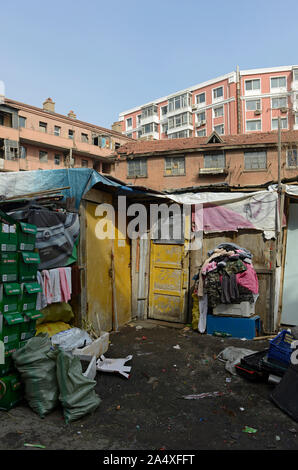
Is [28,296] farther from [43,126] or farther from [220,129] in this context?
[220,129]

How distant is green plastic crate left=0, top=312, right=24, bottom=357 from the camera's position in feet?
11.3

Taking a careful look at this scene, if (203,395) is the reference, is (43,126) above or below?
above

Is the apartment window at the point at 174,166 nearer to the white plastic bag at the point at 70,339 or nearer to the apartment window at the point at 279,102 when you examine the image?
the white plastic bag at the point at 70,339

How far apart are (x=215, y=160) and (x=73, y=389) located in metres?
21.8

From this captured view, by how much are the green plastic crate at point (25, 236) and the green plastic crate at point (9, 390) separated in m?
1.45

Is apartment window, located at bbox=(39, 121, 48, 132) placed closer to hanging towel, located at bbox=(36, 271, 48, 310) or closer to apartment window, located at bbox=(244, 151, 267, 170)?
apartment window, located at bbox=(244, 151, 267, 170)

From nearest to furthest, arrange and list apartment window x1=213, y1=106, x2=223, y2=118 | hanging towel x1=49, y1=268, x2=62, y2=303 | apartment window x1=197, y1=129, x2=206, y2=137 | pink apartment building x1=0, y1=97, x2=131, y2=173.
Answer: hanging towel x1=49, y1=268, x2=62, y2=303 → pink apartment building x1=0, y1=97, x2=131, y2=173 → apartment window x1=213, y1=106, x2=223, y2=118 → apartment window x1=197, y1=129, x2=206, y2=137

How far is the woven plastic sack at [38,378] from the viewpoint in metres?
3.45

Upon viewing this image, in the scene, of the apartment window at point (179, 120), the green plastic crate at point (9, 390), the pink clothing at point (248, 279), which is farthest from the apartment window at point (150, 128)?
the green plastic crate at point (9, 390)

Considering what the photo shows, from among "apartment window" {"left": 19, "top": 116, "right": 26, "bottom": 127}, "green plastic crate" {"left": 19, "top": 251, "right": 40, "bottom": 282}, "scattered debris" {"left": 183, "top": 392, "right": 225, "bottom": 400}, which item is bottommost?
"scattered debris" {"left": 183, "top": 392, "right": 225, "bottom": 400}

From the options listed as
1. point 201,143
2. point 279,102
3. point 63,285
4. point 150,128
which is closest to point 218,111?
point 279,102

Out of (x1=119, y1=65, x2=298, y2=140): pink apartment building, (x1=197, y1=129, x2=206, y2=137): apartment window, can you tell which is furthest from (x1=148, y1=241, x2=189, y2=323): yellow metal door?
(x1=197, y1=129, x2=206, y2=137): apartment window

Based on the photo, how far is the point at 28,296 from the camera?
12.5ft

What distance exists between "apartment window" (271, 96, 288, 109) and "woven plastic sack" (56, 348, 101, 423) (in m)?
42.3
